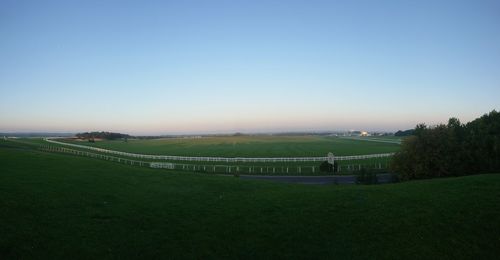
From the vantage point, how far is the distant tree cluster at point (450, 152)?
2659cm

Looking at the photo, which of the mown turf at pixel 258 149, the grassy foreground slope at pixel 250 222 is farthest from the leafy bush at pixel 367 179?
the mown turf at pixel 258 149

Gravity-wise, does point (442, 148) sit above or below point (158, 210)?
above

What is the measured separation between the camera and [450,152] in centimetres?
2728

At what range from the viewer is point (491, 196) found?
13.1 meters

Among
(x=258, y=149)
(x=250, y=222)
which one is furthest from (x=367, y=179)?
(x=258, y=149)

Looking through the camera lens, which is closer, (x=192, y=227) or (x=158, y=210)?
(x=192, y=227)

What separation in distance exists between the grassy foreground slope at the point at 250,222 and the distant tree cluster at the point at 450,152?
11549 mm

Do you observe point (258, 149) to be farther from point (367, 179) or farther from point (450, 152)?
point (450, 152)

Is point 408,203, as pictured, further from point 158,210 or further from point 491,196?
point 158,210

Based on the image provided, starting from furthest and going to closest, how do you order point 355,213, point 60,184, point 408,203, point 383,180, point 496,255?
point 383,180
point 60,184
point 408,203
point 355,213
point 496,255

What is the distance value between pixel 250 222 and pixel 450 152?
21976 millimetres

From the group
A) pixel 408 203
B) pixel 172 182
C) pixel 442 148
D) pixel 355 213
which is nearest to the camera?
pixel 355 213

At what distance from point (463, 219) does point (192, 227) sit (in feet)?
27.6

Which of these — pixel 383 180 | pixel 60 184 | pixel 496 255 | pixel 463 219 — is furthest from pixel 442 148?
pixel 60 184
